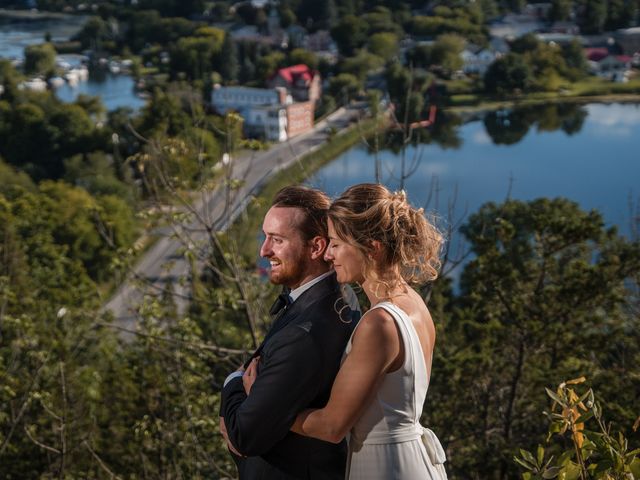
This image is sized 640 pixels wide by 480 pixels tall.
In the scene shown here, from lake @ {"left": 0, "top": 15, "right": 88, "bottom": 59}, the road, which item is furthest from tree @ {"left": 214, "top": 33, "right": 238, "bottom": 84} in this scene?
lake @ {"left": 0, "top": 15, "right": 88, "bottom": 59}

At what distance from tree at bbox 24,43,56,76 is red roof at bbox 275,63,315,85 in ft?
31.4

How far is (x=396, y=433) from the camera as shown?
115 centimetres

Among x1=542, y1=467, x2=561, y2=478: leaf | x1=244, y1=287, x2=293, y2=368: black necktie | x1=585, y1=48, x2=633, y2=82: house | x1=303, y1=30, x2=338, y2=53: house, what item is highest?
x1=244, y1=287, x2=293, y2=368: black necktie

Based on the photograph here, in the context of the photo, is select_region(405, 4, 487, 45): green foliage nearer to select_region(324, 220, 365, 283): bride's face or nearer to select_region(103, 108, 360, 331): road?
select_region(103, 108, 360, 331): road

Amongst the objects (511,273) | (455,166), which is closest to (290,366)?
(511,273)

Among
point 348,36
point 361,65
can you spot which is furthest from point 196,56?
point 348,36

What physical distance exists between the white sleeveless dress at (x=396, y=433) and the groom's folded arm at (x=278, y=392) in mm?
61

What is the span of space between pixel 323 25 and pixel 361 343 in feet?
125

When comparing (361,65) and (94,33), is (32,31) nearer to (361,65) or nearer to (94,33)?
(94,33)

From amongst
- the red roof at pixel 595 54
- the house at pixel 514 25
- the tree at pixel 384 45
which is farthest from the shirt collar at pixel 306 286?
the house at pixel 514 25

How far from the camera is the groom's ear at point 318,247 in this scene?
1.24m

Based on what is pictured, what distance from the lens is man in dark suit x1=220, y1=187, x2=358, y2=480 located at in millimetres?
1131

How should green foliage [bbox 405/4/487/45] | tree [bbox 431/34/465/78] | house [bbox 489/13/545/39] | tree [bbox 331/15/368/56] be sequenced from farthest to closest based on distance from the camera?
house [bbox 489/13/545/39], green foliage [bbox 405/4/487/45], tree [bbox 331/15/368/56], tree [bbox 431/34/465/78]

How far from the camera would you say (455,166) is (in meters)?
18.9
